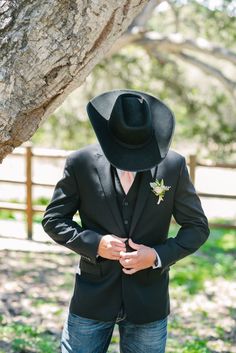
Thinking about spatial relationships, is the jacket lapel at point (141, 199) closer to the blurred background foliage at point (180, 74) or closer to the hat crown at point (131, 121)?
the hat crown at point (131, 121)

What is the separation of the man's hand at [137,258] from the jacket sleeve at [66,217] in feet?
0.43

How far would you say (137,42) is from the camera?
783 centimetres

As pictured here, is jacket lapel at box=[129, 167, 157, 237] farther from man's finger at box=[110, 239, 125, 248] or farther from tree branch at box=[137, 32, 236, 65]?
tree branch at box=[137, 32, 236, 65]

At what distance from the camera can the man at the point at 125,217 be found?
2293mm

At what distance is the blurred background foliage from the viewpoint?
25.7 feet

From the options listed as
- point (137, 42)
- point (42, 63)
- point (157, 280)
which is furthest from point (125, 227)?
point (137, 42)

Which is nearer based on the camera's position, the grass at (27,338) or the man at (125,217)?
the man at (125,217)

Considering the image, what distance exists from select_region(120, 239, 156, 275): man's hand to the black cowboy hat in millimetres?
279

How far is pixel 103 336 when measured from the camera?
7.78 ft

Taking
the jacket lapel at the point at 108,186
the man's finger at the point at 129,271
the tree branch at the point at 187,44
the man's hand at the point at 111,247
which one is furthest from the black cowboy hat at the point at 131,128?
the tree branch at the point at 187,44

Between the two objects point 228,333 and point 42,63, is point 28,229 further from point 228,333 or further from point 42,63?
point 42,63

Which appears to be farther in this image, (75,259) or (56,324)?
(75,259)

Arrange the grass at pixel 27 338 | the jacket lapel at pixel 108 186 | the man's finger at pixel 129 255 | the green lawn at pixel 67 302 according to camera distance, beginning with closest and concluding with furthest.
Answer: the man's finger at pixel 129 255, the jacket lapel at pixel 108 186, the grass at pixel 27 338, the green lawn at pixel 67 302

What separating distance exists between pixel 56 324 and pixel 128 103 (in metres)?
2.62
